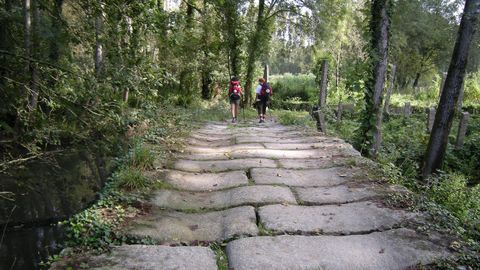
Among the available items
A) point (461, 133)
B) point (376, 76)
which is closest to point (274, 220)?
point (376, 76)

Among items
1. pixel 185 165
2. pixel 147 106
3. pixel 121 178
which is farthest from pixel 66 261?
pixel 147 106

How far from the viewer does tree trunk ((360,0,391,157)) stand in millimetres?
7133

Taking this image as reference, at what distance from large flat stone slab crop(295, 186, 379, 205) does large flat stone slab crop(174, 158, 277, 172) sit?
4.05 feet

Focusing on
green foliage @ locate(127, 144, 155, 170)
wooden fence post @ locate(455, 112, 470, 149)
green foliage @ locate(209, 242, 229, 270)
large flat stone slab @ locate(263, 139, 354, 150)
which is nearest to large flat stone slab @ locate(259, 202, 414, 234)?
green foliage @ locate(209, 242, 229, 270)

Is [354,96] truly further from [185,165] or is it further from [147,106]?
[147,106]

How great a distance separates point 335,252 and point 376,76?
16.1 feet

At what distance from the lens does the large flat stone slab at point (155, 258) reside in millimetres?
2891

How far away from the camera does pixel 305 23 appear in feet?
62.3

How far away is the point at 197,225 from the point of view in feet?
12.6

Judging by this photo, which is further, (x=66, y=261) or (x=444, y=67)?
(x=444, y=67)

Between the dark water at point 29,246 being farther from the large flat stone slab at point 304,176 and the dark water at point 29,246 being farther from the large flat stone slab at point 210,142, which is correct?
the large flat stone slab at point 210,142

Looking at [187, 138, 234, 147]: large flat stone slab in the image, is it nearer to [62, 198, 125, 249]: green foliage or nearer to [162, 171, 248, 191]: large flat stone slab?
[162, 171, 248, 191]: large flat stone slab

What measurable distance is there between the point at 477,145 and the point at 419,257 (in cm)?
873

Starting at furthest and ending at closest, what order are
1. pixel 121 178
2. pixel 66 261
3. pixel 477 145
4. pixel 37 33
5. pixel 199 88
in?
pixel 199 88 < pixel 477 145 < pixel 37 33 < pixel 121 178 < pixel 66 261
